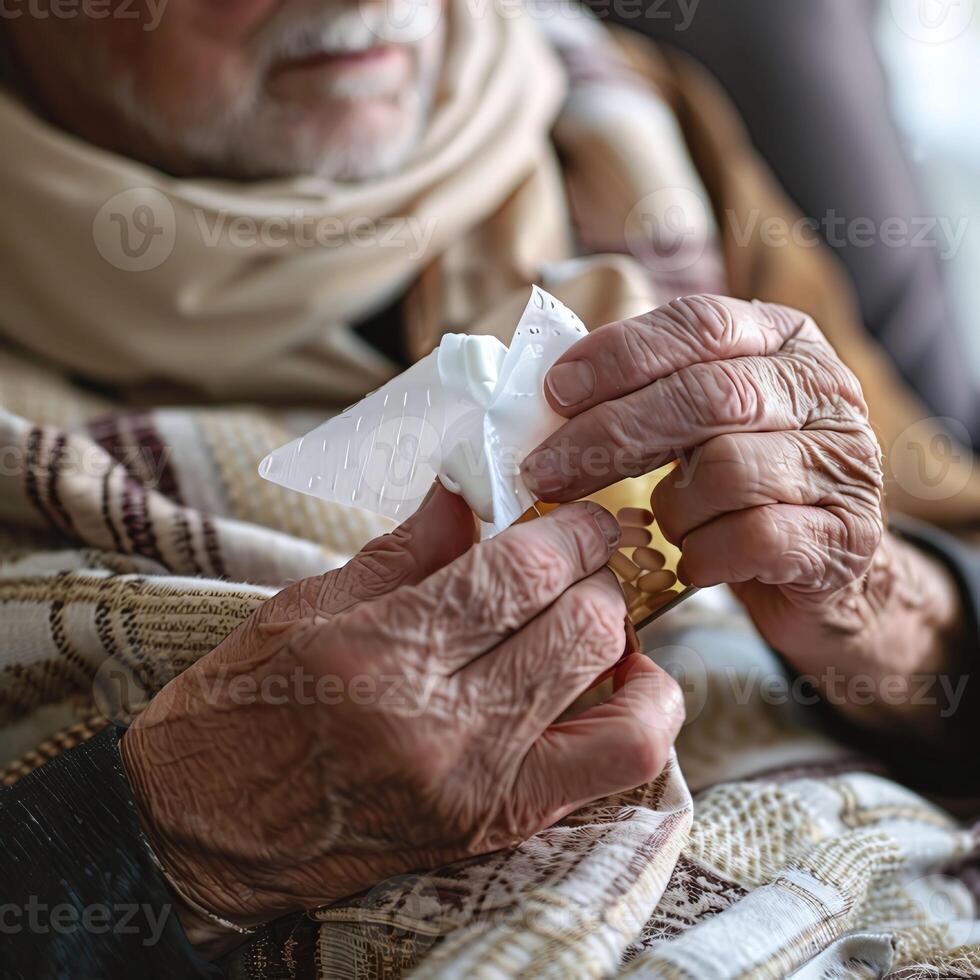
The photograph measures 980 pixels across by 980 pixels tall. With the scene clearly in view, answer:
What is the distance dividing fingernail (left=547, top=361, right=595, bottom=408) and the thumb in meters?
0.08

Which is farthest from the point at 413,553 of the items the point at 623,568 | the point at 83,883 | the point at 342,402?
the point at 342,402

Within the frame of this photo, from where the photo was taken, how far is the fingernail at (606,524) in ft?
1.74

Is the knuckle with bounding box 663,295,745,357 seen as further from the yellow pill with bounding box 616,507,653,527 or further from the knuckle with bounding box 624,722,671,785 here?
the knuckle with bounding box 624,722,671,785

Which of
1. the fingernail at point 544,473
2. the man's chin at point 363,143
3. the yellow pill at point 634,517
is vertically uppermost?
the man's chin at point 363,143

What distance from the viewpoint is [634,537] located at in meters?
0.61

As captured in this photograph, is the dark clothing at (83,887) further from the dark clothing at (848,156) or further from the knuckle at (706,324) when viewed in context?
the dark clothing at (848,156)

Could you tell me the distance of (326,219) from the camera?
0.96 metres

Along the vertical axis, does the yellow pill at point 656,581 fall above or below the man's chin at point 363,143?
below

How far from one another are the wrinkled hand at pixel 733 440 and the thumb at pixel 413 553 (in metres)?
0.05

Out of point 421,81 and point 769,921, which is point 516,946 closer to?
point 769,921

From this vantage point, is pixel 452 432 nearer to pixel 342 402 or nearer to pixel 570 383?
pixel 570 383

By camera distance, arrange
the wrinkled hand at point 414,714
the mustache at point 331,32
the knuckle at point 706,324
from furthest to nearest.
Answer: the mustache at point 331,32, the knuckle at point 706,324, the wrinkled hand at point 414,714

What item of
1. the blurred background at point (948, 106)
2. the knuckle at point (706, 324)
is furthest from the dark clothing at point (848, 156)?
the knuckle at point (706, 324)

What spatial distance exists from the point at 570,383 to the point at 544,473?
2.2 inches
